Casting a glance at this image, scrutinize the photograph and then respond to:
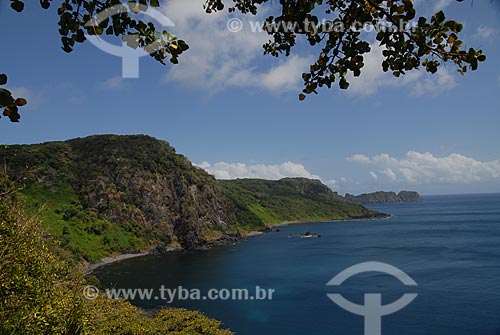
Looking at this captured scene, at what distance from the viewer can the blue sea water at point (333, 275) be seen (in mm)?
54719

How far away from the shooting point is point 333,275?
8381 cm

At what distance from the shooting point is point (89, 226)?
116m

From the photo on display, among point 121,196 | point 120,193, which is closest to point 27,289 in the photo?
point 121,196

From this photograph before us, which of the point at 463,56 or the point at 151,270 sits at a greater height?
the point at 463,56

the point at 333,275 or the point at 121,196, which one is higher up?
the point at 121,196

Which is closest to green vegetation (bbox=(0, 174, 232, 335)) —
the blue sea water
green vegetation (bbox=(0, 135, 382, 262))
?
the blue sea water

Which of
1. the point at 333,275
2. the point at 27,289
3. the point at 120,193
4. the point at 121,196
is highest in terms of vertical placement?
the point at 120,193

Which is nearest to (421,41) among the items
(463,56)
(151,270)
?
(463,56)

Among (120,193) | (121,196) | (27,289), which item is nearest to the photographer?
(27,289)

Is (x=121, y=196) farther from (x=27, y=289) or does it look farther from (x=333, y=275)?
(x=27, y=289)

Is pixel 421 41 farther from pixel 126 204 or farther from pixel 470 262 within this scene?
pixel 126 204

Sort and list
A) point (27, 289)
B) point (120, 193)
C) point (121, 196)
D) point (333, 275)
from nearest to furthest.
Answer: point (27, 289) < point (333, 275) < point (121, 196) < point (120, 193)

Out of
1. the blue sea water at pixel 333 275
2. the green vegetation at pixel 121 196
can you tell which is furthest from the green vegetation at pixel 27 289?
the green vegetation at pixel 121 196

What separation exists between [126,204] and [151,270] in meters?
50.6
